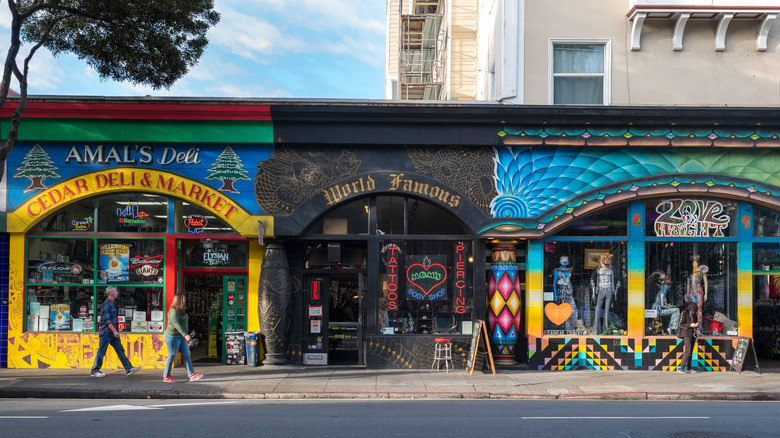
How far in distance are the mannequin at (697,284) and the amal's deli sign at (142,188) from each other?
10.0m

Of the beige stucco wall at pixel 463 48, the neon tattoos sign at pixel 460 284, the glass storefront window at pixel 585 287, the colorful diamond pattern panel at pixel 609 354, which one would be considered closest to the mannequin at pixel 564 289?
the glass storefront window at pixel 585 287

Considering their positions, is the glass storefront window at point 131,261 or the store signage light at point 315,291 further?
the store signage light at point 315,291

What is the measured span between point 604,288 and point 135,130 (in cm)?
1092

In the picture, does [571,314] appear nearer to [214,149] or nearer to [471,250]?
[471,250]

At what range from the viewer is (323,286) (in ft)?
55.2

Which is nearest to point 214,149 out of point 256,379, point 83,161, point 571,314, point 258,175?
point 258,175

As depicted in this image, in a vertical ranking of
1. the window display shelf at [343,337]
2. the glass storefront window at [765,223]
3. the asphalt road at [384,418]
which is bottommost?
the asphalt road at [384,418]

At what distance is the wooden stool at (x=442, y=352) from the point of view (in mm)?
16031

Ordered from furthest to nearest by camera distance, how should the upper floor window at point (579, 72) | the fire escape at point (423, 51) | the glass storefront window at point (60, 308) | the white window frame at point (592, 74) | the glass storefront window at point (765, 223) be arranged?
the fire escape at point (423, 51) < the upper floor window at point (579, 72) < the white window frame at point (592, 74) < the glass storefront window at point (765, 223) < the glass storefront window at point (60, 308)

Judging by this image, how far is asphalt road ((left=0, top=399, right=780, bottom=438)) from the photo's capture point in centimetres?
943

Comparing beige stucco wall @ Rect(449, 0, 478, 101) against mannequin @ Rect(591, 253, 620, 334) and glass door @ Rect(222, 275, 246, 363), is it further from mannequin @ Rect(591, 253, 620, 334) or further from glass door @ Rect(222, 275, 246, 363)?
glass door @ Rect(222, 275, 246, 363)

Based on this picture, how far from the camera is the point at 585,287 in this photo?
1636 cm

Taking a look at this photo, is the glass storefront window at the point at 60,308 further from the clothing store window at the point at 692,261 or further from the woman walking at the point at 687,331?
the woman walking at the point at 687,331

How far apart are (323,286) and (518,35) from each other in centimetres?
720
